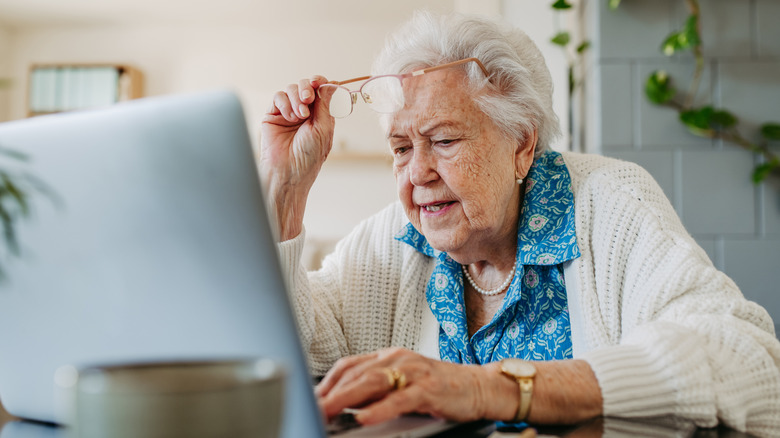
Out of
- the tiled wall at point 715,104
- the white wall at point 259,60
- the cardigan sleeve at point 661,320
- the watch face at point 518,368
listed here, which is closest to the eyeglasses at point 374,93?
the cardigan sleeve at point 661,320

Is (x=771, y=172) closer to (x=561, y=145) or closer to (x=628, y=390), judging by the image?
(x=561, y=145)

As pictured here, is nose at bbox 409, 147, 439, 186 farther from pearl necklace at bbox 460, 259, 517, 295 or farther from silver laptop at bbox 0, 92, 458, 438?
silver laptop at bbox 0, 92, 458, 438

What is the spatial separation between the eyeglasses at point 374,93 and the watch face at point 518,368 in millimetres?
653

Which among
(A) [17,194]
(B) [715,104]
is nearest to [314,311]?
(A) [17,194]

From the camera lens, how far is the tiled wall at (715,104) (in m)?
2.30

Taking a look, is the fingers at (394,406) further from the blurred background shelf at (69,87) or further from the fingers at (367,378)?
the blurred background shelf at (69,87)

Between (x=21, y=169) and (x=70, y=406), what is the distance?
24 cm

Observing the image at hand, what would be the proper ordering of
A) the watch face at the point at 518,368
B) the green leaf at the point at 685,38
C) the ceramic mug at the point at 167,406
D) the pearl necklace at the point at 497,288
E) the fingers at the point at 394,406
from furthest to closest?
the green leaf at the point at 685,38, the pearl necklace at the point at 497,288, the watch face at the point at 518,368, the fingers at the point at 394,406, the ceramic mug at the point at 167,406

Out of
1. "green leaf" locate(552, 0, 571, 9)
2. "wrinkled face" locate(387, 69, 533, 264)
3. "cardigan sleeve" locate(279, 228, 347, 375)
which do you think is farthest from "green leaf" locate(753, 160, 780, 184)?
"cardigan sleeve" locate(279, 228, 347, 375)

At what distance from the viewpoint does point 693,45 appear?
2250 millimetres

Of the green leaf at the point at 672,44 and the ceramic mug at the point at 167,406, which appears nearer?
the ceramic mug at the point at 167,406

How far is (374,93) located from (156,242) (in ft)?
2.99

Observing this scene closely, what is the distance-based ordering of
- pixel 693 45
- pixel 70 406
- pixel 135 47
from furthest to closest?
pixel 135 47
pixel 693 45
pixel 70 406

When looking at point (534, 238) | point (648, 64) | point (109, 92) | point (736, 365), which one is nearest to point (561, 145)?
point (648, 64)
